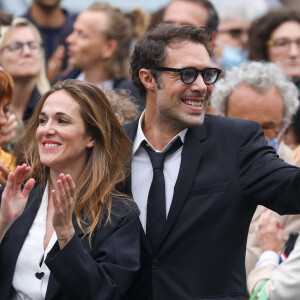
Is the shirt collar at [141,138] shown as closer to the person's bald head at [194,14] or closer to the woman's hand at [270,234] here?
the woman's hand at [270,234]

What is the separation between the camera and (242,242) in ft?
14.8

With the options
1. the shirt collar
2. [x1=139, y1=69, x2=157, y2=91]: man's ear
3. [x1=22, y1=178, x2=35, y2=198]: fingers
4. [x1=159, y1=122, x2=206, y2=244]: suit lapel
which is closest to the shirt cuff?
[x1=159, y1=122, x2=206, y2=244]: suit lapel

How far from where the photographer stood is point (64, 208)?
13.3 ft

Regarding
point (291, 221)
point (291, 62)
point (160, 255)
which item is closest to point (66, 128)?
point (160, 255)

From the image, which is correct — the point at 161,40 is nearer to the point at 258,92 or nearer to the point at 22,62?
the point at 258,92

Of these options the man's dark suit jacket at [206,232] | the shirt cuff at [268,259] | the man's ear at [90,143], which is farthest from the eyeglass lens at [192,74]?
the shirt cuff at [268,259]

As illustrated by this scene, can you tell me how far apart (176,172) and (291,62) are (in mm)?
3414

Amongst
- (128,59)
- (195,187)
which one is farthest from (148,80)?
(128,59)

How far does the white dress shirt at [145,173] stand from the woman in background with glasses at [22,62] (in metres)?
2.77

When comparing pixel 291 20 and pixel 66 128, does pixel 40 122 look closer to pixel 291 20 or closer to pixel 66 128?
pixel 66 128

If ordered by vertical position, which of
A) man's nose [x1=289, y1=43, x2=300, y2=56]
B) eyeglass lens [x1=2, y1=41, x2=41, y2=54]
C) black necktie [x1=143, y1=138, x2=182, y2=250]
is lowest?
black necktie [x1=143, y1=138, x2=182, y2=250]

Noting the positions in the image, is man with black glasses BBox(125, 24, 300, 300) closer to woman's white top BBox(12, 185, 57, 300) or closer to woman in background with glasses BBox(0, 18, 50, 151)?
woman's white top BBox(12, 185, 57, 300)

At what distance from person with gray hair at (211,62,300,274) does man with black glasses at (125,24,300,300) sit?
50.9 inches

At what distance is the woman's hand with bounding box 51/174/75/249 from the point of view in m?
4.03
